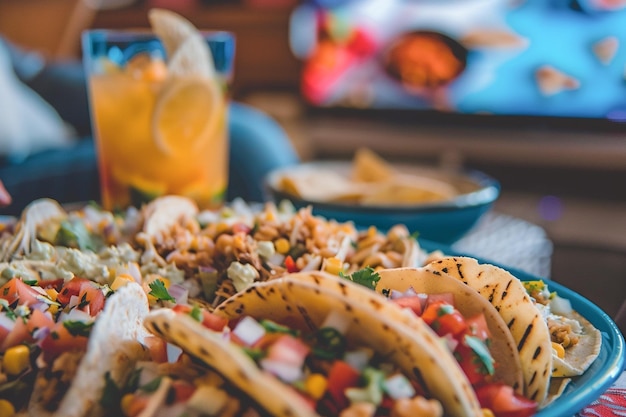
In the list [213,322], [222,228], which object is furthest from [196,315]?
[222,228]

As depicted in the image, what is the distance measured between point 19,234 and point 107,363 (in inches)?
20.5

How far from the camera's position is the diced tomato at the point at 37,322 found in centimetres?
78

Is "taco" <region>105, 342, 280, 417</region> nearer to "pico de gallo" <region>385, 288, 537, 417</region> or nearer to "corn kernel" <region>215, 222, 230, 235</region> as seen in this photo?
"pico de gallo" <region>385, 288, 537, 417</region>

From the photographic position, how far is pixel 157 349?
0.79 meters

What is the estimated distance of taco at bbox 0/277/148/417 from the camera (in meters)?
0.71

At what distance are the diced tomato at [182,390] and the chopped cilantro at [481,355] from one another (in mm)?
308

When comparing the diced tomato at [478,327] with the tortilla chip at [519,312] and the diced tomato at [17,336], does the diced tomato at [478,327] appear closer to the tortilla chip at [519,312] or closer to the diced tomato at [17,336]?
→ the tortilla chip at [519,312]

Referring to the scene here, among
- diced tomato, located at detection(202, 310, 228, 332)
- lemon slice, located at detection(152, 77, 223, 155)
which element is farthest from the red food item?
Result: lemon slice, located at detection(152, 77, 223, 155)

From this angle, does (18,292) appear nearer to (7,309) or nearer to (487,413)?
(7,309)

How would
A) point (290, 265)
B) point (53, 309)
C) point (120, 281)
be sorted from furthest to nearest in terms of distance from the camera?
point (290, 265)
point (120, 281)
point (53, 309)

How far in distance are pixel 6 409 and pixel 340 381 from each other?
368 mm

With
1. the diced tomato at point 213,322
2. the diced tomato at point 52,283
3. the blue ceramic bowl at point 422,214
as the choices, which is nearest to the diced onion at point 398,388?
the diced tomato at point 213,322

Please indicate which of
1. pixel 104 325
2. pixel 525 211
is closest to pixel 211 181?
pixel 104 325

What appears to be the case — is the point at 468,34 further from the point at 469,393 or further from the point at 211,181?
the point at 469,393
